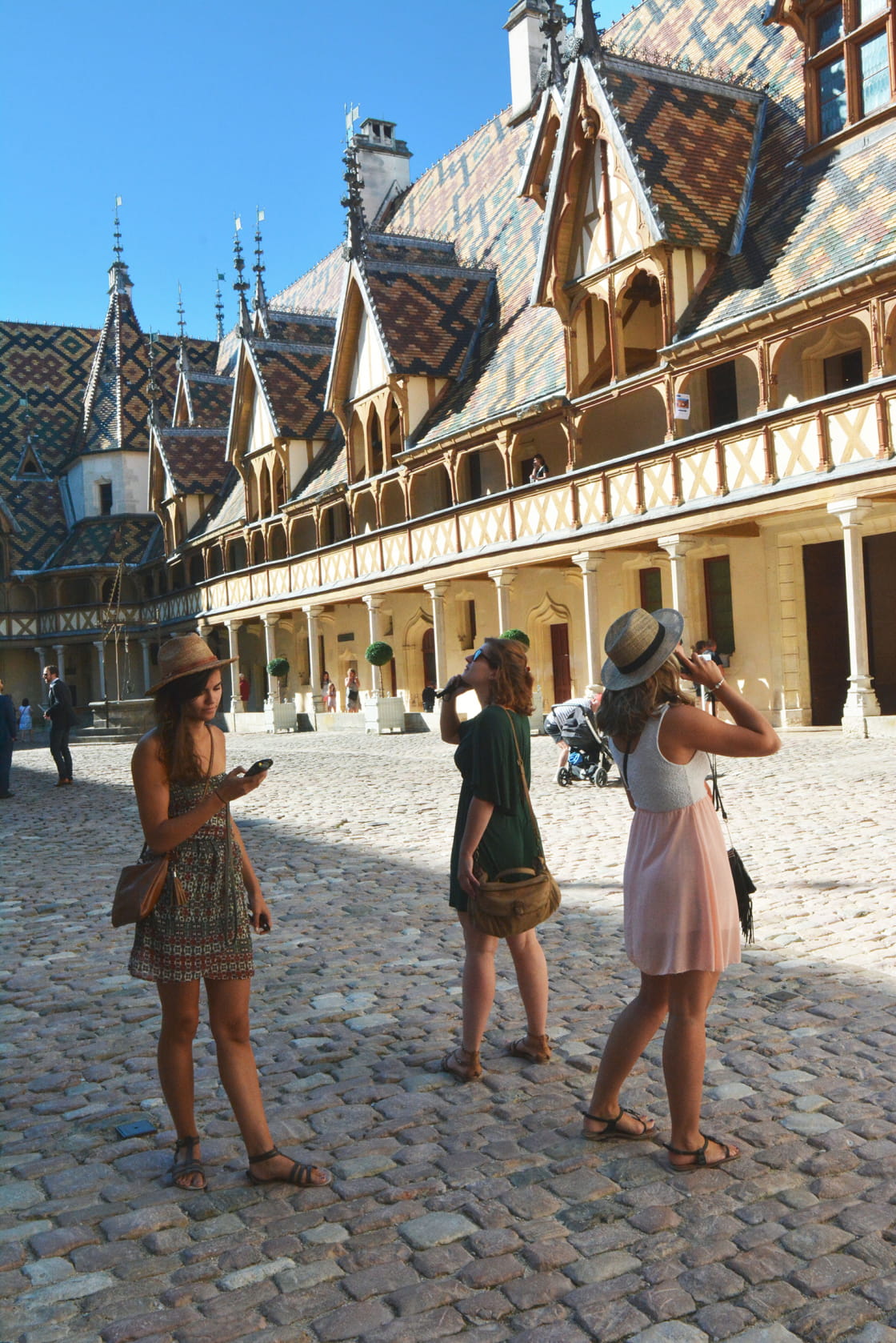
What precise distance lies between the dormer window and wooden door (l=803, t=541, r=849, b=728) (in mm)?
6649

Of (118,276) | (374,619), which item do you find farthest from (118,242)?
(374,619)

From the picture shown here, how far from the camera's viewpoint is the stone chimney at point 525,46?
30.5 m

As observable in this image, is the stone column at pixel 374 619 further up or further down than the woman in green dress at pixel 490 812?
further up

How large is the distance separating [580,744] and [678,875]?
406 inches

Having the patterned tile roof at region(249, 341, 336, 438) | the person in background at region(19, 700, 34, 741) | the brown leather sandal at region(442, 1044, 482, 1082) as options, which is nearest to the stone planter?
the patterned tile roof at region(249, 341, 336, 438)

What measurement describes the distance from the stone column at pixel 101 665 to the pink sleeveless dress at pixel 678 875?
145 ft

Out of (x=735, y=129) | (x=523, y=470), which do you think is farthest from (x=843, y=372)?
(x=523, y=470)

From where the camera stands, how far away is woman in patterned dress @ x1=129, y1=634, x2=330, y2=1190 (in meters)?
3.35

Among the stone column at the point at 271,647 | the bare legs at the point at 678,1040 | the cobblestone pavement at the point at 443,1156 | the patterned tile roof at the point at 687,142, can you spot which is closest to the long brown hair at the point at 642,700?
the bare legs at the point at 678,1040

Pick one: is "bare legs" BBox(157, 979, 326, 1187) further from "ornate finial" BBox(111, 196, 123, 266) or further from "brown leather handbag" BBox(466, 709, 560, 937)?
"ornate finial" BBox(111, 196, 123, 266)

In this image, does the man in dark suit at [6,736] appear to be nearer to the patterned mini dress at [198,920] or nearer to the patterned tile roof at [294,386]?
the patterned mini dress at [198,920]

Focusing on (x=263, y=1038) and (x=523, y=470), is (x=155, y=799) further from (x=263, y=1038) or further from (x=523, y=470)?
(x=523, y=470)

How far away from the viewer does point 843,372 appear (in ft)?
60.5

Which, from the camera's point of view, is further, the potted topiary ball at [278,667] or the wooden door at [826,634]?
the potted topiary ball at [278,667]
